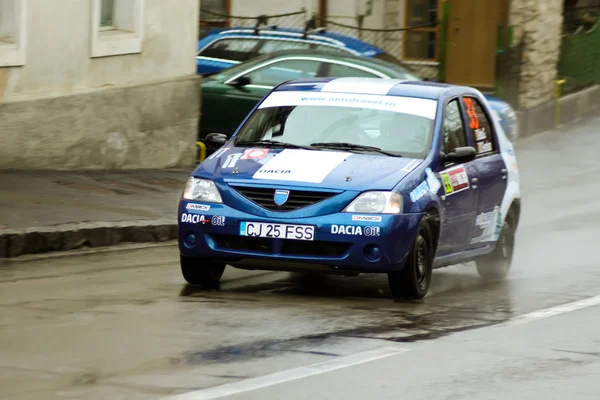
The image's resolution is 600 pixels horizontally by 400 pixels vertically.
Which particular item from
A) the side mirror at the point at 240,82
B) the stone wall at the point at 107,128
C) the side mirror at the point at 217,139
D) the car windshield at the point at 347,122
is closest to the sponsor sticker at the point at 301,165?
the car windshield at the point at 347,122

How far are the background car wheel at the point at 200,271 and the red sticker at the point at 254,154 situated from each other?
81 centimetres

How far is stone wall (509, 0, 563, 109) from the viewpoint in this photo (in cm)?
2520

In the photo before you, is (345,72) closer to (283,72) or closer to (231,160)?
(283,72)

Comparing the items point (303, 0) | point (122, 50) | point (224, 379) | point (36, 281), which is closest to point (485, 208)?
point (36, 281)

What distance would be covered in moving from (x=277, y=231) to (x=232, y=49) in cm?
1275

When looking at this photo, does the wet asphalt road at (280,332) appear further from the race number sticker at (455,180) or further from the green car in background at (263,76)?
the green car in background at (263,76)

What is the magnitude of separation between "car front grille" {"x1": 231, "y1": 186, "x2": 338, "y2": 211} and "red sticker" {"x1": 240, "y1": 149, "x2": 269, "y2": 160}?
52cm

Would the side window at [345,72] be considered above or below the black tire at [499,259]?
above

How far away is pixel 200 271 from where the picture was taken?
1029cm

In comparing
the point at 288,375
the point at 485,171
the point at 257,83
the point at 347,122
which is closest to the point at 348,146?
the point at 347,122

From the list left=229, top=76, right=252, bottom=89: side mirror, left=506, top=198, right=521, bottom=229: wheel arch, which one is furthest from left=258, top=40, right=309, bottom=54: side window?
left=506, top=198, right=521, bottom=229: wheel arch

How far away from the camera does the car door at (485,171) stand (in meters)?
11.3

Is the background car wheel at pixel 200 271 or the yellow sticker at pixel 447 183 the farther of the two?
the yellow sticker at pixel 447 183

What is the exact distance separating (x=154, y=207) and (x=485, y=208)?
4264 mm
